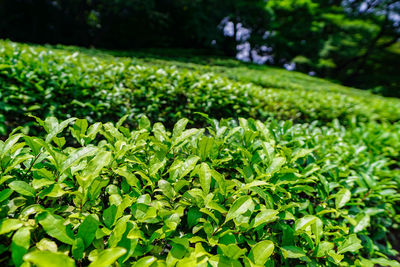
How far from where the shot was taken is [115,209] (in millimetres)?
918

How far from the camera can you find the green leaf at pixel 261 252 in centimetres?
83

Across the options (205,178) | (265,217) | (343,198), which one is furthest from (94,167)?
(343,198)

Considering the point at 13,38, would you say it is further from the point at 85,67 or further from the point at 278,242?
the point at 278,242

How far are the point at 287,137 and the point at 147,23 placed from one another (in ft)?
69.8

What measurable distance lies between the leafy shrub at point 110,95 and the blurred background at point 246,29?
13.1m

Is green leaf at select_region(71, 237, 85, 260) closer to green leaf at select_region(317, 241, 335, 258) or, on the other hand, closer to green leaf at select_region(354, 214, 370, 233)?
green leaf at select_region(317, 241, 335, 258)

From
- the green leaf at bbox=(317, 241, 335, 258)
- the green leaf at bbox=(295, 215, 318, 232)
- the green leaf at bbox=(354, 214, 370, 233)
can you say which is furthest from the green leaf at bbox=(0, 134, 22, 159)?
the green leaf at bbox=(354, 214, 370, 233)

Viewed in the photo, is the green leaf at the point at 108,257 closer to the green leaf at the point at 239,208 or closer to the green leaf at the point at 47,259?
the green leaf at the point at 47,259

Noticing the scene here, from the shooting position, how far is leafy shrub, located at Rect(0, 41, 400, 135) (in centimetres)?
246

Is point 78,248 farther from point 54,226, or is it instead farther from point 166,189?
point 166,189

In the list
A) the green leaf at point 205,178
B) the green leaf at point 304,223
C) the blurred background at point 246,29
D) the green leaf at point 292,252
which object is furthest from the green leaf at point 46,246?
the blurred background at point 246,29

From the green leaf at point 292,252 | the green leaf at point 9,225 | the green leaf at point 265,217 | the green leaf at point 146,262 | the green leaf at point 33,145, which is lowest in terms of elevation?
the green leaf at point 292,252

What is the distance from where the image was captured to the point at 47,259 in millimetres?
583

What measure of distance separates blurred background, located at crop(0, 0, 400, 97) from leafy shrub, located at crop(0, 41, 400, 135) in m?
13.1
